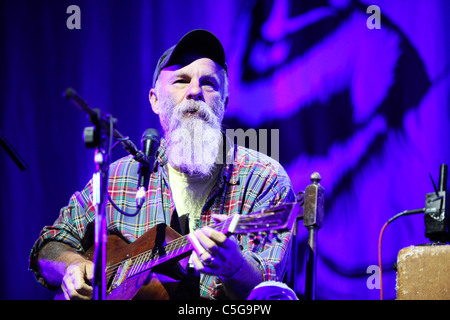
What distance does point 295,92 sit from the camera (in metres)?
3.67

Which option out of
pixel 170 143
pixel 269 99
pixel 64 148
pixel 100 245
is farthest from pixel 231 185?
pixel 64 148

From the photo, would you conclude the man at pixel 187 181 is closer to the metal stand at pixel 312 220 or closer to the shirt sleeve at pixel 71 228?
the shirt sleeve at pixel 71 228

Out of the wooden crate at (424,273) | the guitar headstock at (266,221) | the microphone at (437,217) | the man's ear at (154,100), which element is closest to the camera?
the guitar headstock at (266,221)

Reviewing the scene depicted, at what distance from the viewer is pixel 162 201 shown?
116 inches

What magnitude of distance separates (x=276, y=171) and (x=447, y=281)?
1103 millimetres

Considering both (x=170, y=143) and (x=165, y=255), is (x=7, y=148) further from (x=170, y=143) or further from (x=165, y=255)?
(x=170, y=143)

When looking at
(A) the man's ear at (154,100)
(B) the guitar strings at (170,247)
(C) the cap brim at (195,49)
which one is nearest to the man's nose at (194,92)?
(C) the cap brim at (195,49)

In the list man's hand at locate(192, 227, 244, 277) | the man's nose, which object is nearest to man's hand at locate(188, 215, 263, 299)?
man's hand at locate(192, 227, 244, 277)

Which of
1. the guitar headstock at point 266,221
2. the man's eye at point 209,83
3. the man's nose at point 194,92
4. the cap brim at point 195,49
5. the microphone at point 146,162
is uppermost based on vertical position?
the cap brim at point 195,49

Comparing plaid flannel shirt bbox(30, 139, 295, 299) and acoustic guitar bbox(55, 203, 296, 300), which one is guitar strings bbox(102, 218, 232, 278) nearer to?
acoustic guitar bbox(55, 203, 296, 300)

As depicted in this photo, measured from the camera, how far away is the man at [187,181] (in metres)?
2.89

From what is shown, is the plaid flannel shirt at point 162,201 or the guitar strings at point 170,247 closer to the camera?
the guitar strings at point 170,247

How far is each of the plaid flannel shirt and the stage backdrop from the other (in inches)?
26.5

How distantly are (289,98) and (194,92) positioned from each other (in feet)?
2.95
